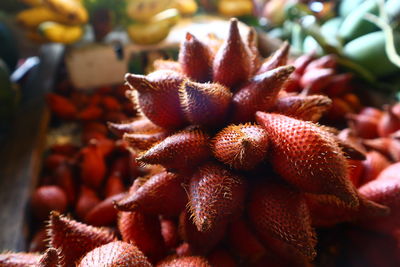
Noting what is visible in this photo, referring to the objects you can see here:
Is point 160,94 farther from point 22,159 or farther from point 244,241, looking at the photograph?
point 22,159

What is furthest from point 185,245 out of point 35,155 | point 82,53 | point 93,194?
point 82,53

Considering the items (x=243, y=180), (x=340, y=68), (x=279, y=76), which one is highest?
(x=279, y=76)

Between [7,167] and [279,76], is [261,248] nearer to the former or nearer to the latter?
[279,76]

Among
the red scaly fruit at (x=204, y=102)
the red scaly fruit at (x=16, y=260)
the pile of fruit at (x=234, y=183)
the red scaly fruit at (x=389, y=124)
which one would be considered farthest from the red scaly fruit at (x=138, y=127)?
the red scaly fruit at (x=389, y=124)

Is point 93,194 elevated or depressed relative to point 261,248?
depressed

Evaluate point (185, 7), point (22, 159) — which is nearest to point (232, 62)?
point (22, 159)
